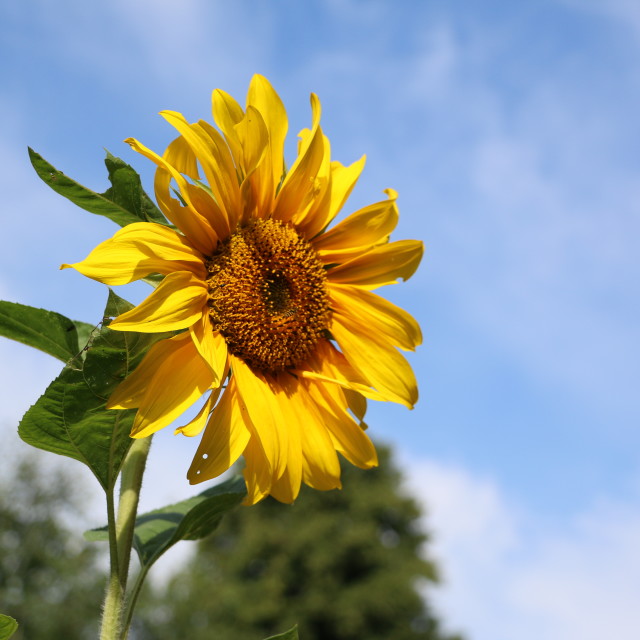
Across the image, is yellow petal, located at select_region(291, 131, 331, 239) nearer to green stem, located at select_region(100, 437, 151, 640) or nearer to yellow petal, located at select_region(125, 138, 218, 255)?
yellow petal, located at select_region(125, 138, 218, 255)

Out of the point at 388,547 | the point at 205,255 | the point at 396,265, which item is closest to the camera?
the point at 205,255

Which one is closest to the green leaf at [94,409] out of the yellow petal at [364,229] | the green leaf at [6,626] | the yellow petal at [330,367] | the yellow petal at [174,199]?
the yellow petal at [174,199]

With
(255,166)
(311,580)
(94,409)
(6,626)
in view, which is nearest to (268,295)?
(255,166)

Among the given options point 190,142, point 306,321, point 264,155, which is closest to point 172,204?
point 190,142

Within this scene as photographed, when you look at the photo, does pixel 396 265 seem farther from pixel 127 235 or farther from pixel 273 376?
pixel 127 235

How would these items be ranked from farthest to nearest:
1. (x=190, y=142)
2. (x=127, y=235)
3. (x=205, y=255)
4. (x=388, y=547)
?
(x=388, y=547), (x=205, y=255), (x=190, y=142), (x=127, y=235)

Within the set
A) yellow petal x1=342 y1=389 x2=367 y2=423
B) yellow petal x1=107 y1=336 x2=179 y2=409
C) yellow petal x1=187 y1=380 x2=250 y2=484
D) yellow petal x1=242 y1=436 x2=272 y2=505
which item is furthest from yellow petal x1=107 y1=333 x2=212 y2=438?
yellow petal x1=342 y1=389 x2=367 y2=423
